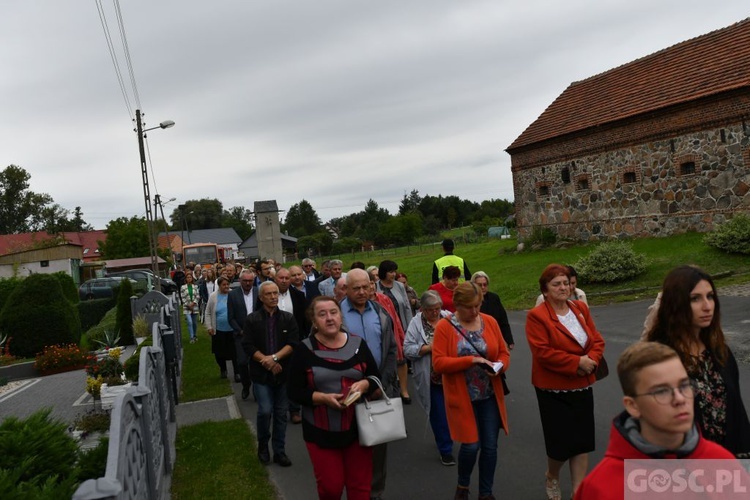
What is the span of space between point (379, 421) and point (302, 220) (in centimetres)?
11502

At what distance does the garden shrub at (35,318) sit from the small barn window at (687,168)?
19507 mm

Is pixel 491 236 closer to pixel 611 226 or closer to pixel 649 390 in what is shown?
pixel 611 226

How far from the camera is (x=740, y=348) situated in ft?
30.7

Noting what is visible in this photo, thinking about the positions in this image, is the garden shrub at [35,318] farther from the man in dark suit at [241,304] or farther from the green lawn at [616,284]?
the green lawn at [616,284]

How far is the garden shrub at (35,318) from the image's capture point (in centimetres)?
1569

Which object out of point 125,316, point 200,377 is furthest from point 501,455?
point 125,316

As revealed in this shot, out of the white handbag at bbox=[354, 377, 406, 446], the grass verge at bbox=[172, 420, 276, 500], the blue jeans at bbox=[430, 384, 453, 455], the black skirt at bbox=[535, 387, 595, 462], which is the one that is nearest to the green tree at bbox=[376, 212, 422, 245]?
the grass verge at bbox=[172, 420, 276, 500]

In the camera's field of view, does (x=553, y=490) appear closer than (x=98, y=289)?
Yes

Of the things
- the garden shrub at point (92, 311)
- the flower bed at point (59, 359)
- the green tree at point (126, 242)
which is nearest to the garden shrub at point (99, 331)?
the flower bed at point (59, 359)

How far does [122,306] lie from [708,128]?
18579 millimetres

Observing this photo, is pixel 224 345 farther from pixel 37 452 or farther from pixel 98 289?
pixel 98 289

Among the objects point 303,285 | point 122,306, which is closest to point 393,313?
point 303,285

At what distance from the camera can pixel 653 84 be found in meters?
22.6

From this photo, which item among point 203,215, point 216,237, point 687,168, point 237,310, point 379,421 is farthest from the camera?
point 203,215
